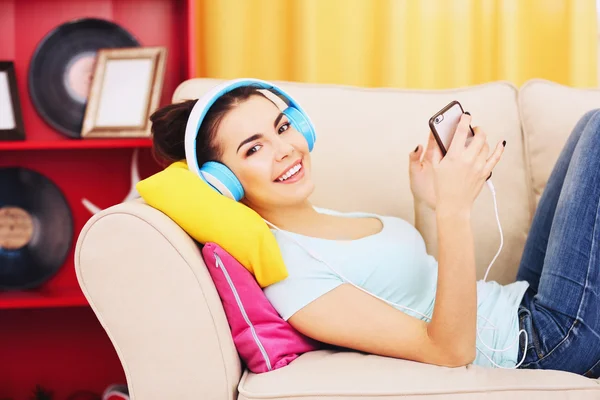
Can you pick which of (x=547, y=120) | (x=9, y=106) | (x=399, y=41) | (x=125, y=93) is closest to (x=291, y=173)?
(x=547, y=120)

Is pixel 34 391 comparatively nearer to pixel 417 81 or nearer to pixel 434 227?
pixel 434 227

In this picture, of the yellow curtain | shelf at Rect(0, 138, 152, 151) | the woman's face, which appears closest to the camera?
the woman's face

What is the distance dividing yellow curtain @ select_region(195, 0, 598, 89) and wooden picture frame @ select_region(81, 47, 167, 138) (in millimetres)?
241

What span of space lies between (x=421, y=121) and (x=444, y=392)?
0.85 metres

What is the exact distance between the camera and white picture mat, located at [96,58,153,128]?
6.29 feet

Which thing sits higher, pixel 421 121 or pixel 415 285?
pixel 421 121

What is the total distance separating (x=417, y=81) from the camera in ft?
7.18

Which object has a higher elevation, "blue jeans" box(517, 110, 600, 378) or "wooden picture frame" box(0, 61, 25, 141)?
"wooden picture frame" box(0, 61, 25, 141)

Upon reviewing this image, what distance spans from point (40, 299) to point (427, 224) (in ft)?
3.65

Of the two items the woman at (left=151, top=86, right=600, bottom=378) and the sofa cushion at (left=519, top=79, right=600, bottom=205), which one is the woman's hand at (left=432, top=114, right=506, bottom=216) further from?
the sofa cushion at (left=519, top=79, right=600, bottom=205)

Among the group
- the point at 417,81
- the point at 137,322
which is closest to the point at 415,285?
the point at 137,322

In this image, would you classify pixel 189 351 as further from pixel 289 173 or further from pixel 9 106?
pixel 9 106

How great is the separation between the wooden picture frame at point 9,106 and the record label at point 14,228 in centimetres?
25

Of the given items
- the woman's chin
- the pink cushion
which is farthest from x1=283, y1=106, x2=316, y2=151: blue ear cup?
the pink cushion
